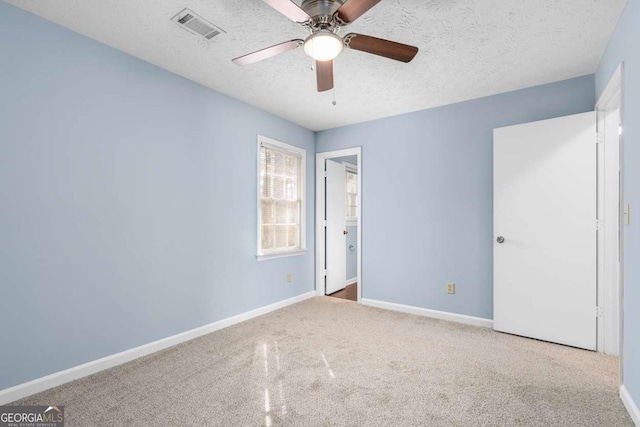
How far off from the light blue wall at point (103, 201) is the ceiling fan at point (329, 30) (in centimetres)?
130

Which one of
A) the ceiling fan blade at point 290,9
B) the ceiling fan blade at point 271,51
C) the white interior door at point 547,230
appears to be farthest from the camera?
the white interior door at point 547,230

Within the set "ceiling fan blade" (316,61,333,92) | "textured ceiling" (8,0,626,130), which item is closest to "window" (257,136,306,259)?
"textured ceiling" (8,0,626,130)

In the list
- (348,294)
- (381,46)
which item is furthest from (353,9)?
(348,294)

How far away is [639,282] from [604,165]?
1467 mm

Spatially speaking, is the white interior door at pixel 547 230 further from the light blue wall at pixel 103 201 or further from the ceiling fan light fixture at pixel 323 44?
the light blue wall at pixel 103 201

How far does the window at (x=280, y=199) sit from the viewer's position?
3.93m

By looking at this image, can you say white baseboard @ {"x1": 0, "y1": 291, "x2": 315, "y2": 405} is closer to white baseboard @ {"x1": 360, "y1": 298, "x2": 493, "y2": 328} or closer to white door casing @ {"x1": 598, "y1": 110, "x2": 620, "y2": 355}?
white baseboard @ {"x1": 360, "y1": 298, "x2": 493, "y2": 328}

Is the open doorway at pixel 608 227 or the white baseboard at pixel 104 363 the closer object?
the white baseboard at pixel 104 363

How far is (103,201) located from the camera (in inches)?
95.7

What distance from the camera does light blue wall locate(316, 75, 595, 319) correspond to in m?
3.34

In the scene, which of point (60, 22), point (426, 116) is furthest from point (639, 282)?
point (60, 22)

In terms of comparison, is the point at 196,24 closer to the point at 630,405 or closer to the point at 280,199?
the point at 280,199

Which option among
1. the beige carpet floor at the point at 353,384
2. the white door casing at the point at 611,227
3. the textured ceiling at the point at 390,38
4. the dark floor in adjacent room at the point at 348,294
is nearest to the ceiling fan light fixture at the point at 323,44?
the textured ceiling at the point at 390,38
